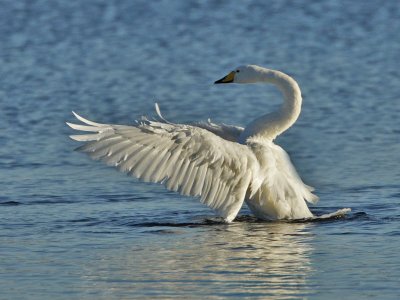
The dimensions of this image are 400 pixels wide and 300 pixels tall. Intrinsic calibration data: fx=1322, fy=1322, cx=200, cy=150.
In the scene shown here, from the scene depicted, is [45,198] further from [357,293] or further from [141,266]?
[357,293]

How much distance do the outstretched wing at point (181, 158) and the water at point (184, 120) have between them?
0.35 meters

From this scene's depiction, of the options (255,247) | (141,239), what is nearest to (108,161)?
(141,239)

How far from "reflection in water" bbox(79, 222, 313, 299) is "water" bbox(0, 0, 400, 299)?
2 centimetres

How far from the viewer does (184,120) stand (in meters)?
16.5

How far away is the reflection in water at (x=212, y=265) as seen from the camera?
879 cm

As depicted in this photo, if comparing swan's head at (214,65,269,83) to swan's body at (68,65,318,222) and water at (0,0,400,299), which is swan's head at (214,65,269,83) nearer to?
swan's body at (68,65,318,222)

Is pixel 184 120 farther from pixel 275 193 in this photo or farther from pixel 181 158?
pixel 181 158

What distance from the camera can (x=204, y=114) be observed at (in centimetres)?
1675

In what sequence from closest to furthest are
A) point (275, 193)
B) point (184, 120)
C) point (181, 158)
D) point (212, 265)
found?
point (212, 265) < point (181, 158) < point (275, 193) < point (184, 120)

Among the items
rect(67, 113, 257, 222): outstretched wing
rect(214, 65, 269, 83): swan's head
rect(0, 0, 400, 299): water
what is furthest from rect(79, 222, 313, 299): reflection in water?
rect(214, 65, 269, 83): swan's head

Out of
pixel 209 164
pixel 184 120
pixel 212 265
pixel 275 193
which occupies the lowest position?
pixel 212 265

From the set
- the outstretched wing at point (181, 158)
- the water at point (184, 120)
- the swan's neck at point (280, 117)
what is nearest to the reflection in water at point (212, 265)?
the water at point (184, 120)

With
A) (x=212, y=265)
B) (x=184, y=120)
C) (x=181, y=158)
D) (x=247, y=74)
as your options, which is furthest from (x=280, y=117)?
(x=184, y=120)

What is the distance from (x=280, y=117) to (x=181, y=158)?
4.92 feet
